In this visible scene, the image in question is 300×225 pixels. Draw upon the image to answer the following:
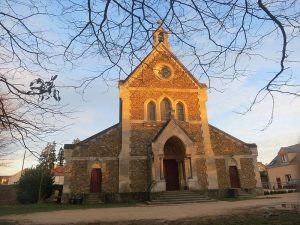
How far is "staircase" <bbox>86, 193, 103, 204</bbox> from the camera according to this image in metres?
20.7

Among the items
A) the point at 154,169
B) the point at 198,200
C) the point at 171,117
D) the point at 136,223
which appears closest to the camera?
the point at 136,223

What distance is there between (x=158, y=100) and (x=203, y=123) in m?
4.34

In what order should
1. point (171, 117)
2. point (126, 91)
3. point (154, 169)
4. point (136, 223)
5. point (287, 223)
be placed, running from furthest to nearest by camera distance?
point (126, 91), point (171, 117), point (154, 169), point (136, 223), point (287, 223)

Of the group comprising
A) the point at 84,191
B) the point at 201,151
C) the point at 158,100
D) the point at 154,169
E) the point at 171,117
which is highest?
the point at 158,100

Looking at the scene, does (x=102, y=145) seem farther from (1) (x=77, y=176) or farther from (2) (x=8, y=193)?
(2) (x=8, y=193)

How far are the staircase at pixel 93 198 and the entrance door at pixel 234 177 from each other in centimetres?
1069

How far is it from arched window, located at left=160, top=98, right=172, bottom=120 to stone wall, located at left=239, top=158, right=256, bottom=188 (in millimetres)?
7222

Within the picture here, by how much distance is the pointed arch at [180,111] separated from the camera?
2473 cm

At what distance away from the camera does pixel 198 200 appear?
1898 cm

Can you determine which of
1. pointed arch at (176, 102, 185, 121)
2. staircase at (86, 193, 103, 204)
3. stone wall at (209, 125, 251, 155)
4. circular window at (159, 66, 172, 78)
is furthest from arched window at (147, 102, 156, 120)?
staircase at (86, 193, 103, 204)

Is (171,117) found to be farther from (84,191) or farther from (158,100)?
(84,191)

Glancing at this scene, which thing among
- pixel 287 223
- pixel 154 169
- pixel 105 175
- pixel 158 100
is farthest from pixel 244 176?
pixel 287 223

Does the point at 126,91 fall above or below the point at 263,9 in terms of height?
above

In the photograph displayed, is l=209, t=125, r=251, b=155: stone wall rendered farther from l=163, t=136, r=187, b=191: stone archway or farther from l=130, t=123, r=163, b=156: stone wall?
l=130, t=123, r=163, b=156: stone wall
